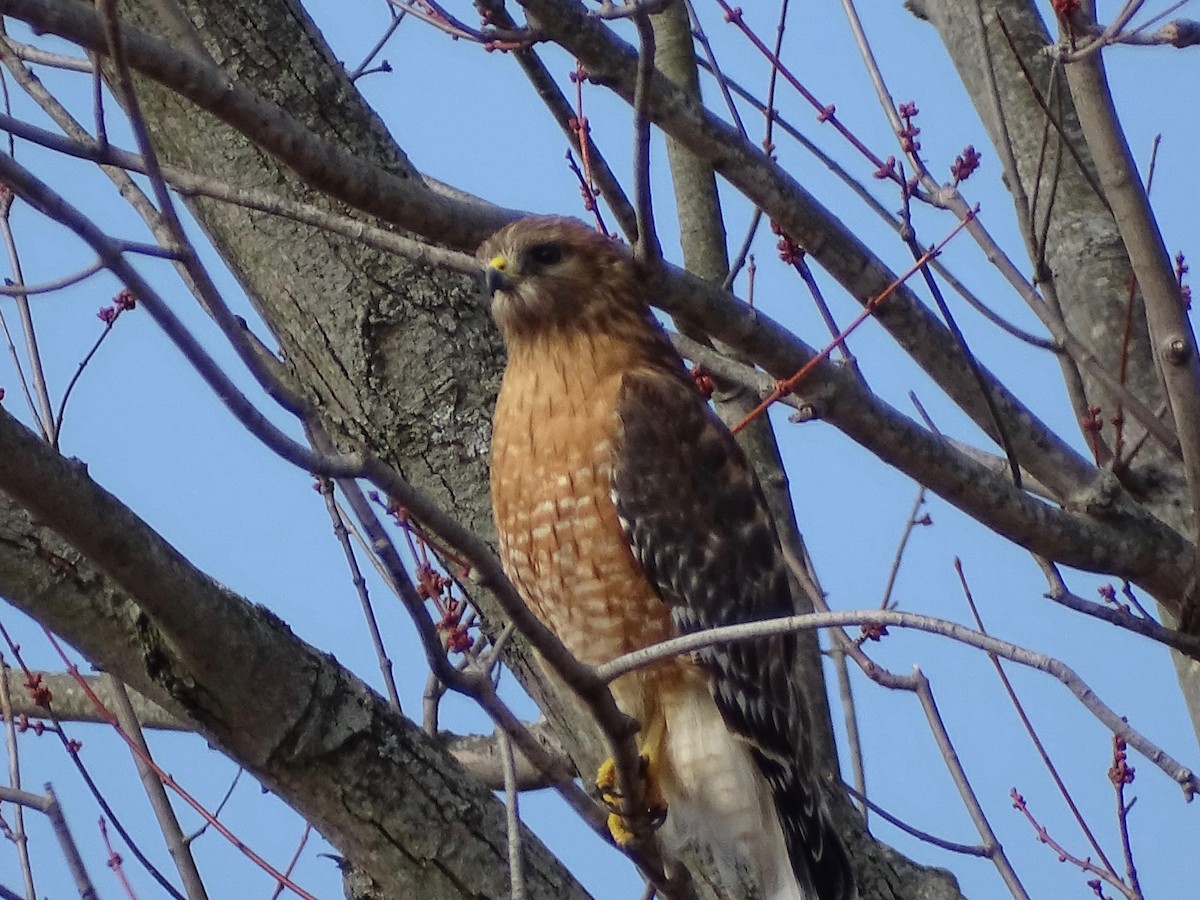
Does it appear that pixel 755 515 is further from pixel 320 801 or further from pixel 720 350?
pixel 320 801

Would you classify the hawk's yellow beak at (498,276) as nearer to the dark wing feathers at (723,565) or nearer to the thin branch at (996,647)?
the dark wing feathers at (723,565)

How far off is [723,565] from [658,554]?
174 mm

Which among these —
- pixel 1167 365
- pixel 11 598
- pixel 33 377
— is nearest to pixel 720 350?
pixel 1167 365

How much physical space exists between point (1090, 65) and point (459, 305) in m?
1.41

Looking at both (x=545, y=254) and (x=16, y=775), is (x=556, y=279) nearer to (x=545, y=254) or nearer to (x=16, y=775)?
(x=545, y=254)

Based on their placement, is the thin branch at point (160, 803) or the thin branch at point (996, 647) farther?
the thin branch at point (160, 803)

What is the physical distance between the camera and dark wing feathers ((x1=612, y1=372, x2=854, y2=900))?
3.05 metres

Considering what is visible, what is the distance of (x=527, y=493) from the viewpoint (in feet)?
9.96

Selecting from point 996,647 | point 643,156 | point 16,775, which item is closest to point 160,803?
point 16,775

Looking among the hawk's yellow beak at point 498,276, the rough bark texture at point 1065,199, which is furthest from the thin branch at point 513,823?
the rough bark texture at point 1065,199

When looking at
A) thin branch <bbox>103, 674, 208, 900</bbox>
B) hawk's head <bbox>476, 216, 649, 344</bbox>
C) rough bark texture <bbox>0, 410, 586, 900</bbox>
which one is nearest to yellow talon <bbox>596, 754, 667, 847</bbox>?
rough bark texture <bbox>0, 410, 586, 900</bbox>

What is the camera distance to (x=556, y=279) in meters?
3.35

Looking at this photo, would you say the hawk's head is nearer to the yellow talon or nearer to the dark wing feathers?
the dark wing feathers

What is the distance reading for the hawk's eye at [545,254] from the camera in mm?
3289
